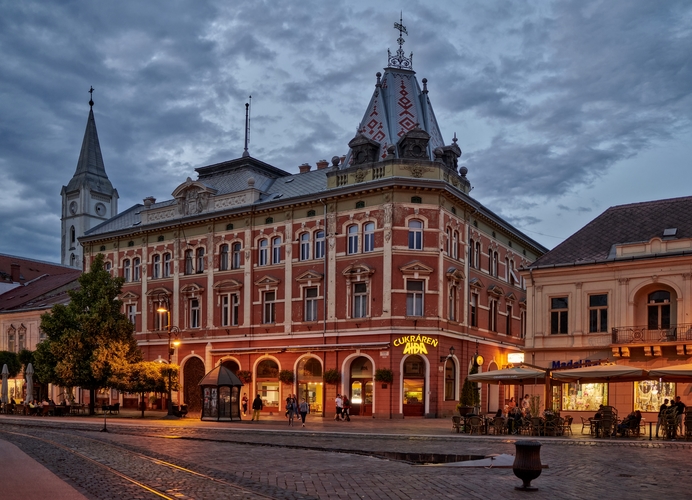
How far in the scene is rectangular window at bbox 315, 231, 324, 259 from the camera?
50062mm

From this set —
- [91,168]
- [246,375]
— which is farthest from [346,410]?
[91,168]

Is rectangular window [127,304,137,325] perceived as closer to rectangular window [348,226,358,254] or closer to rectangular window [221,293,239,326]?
rectangular window [221,293,239,326]

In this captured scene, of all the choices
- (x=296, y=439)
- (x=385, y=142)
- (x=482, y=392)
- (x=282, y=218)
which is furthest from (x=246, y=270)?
(x=296, y=439)

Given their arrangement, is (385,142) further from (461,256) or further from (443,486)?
(443,486)

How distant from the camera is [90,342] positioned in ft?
164

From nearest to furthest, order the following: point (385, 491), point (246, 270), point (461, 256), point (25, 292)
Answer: point (385, 491)
point (461, 256)
point (246, 270)
point (25, 292)

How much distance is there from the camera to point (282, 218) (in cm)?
5206

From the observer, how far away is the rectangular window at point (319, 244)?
50.1 meters

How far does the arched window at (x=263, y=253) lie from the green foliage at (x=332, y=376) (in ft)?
30.1

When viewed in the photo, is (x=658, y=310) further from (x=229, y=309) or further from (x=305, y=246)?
(x=229, y=309)

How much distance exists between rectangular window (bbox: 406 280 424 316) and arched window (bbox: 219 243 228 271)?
14.3 meters

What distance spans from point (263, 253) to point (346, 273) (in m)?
7.34

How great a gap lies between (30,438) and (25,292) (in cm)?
5281

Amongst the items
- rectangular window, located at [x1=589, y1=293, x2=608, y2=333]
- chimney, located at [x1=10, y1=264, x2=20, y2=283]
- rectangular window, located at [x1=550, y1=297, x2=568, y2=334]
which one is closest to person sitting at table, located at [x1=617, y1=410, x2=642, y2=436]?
rectangular window, located at [x1=589, y1=293, x2=608, y2=333]
